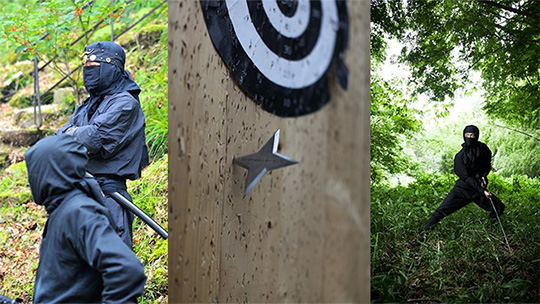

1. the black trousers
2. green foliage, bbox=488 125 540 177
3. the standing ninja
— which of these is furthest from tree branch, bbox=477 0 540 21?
the standing ninja

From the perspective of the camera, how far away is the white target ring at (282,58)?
2.28 metres

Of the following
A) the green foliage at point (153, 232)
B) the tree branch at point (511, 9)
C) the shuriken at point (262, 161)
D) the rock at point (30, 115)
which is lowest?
the green foliage at point (153, 232)

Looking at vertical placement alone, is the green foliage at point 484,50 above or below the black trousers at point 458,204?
above

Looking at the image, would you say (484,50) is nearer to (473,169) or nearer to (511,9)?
(511,9)

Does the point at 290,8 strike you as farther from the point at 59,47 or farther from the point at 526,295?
the point at 59,47

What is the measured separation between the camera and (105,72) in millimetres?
4316

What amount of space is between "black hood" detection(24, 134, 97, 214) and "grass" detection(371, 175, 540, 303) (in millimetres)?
2635

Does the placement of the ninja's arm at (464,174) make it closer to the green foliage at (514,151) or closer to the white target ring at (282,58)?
the green foliage at (514,151)

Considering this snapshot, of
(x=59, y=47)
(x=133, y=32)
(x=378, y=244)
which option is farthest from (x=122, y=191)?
(x=133, y=32)

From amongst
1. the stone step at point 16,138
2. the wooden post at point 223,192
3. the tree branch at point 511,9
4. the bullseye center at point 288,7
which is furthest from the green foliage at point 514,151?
the stone step at point 16,138

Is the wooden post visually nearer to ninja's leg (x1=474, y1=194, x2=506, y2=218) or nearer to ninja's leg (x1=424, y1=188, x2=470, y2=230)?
ninja's leg (x1=424, y1=188, x2=470, y2=230)

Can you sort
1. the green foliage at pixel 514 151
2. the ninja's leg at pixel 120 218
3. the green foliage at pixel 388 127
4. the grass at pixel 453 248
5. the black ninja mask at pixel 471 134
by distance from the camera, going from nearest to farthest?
the ninja's leg at pixel 120 218 < the grass at pixel 453 248 < the green foliage at pixel 514 151 < the black ninja mask at pixel 471 134 < the green foliage at pixel 388 127

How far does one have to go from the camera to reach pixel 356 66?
2182 millimetres

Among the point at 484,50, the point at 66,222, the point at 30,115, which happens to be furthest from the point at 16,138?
the point at 66,222
